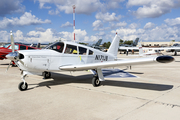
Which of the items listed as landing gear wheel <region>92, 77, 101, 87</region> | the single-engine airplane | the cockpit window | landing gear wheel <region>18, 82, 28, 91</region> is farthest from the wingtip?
landing gear wheel <region>18, 82, 28, 91</region>

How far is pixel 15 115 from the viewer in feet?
13.2

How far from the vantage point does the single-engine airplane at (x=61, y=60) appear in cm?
592

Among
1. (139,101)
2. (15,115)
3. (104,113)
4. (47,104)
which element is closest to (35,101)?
(47,104)

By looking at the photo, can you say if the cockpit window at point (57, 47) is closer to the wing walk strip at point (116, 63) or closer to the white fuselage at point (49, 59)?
the white fuselage at point (49, 59)

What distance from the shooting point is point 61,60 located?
691 centimetres

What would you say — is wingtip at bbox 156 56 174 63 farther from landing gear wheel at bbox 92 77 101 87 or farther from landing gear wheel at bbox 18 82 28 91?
landing gear wheel at bbox 18 82 28 91

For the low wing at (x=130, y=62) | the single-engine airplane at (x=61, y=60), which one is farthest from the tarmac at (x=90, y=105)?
the low wing at (x=130, y=62)

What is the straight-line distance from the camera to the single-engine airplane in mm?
5917

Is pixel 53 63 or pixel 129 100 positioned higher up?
pixel 53 63

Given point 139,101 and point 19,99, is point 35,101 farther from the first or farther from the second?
point 139,101

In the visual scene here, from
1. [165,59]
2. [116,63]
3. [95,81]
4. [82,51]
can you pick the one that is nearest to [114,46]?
[82,51]

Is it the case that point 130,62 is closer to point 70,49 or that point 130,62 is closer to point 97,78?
point 97,78

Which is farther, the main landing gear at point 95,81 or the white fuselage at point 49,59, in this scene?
the main landing gear at point 95,81

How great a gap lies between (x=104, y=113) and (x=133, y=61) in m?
2.59
